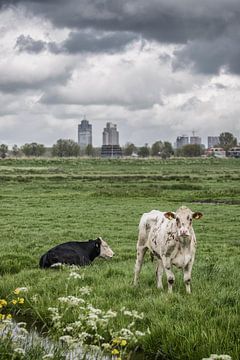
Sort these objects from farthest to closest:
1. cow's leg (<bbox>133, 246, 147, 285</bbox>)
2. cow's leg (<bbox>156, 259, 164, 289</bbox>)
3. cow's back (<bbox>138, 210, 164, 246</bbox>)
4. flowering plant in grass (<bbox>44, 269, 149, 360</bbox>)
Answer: cow's leg (<bbox>133, 246, 147, 285</bbox>) < cow's back (<bbox>138, 210, 164, 246</bbox>) < cow's leg (<bbox>156, 259, 164, 289</bbox>) < flowering plant in grass (<bbox>44, 269, 149, 360</bbox>)

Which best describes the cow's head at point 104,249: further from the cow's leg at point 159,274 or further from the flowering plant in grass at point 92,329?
the flowering plant in grass at point 92,329

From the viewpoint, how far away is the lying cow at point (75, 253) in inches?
604

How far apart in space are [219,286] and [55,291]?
11.8 feet

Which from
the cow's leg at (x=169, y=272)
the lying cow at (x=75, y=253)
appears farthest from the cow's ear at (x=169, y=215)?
the lying cow at (x=75, y=253)

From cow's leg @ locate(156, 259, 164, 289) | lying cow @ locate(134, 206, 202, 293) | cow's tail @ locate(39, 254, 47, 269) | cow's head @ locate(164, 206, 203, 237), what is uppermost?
cow's head @ locate(164, 206, 203, 237)

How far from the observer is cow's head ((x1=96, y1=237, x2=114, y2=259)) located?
56.3 feet

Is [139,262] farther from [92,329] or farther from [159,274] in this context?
[92,329]

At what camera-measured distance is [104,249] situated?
1730 centimetres

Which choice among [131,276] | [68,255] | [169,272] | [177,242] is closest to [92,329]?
[169,272]

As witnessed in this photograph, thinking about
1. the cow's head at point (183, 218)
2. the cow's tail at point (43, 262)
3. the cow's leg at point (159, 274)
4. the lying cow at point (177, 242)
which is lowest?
the cow's tail at point (43, 262)

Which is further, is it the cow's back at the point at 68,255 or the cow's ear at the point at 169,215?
the cow's back at the point at 68,255

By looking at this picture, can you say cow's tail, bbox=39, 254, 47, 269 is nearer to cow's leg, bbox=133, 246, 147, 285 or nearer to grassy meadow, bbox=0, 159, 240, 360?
grassy meadow, bbox=0, 159, 240, 360

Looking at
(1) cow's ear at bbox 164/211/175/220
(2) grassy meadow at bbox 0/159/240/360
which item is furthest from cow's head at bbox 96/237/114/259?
(1) cow's ear at bbox 164/211/175/220

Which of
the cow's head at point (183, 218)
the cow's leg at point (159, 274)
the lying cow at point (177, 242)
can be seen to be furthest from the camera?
the cow's leg at point (159, 274)
